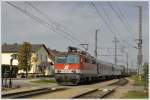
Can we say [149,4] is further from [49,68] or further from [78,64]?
[49,68]

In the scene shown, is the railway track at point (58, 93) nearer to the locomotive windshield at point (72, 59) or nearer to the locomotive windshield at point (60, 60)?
the locomotive windshield at point (72, 59)

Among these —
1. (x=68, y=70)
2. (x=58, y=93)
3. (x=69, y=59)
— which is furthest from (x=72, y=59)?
(x=58, y=93)

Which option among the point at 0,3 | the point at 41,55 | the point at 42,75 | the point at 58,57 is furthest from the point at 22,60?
the point at 41,55

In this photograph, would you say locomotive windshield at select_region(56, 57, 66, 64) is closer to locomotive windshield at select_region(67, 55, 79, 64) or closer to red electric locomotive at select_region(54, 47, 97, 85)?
red electric locomotive at select_region(54, 47, 97, 85)

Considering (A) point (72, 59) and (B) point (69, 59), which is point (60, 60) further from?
(A) point (72, 59)

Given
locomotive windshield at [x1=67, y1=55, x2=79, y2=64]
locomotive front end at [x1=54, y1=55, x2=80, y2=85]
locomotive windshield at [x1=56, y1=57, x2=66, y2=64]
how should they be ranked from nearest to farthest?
1. locomotive front end at [x1=54, y1=55, x2=80, y2=85]
2. locomotive windshield at [x1=67, y1=55, x2=79, y2=64]
3. locomotive windshield at [x1=56, y1=57, x2=66, y2=64]

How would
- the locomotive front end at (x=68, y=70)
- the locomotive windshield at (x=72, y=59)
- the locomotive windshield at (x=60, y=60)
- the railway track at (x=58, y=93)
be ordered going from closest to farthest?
the railway track at (x=58, y=93) → the locomotive front end at (x=68, y=70) → the locomotive windshield at (x=72, y=59) → the locomotive windshield at (x=60, y=60)

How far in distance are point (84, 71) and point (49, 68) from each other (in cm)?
2147

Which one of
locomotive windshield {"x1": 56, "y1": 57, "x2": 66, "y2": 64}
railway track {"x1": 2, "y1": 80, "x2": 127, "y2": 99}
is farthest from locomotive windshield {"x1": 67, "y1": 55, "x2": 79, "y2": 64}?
railway track {"x1": 2, "y1": 80, "x2": 127, "y2": 99}

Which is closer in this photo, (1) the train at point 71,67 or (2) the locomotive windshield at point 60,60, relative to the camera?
(1) the train at point 71,67

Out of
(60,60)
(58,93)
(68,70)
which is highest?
(60,60)

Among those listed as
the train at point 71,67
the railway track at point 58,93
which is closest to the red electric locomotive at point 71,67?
the train at point 71,67

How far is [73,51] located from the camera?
97.4ft

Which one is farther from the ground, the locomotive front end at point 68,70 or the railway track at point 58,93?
the locomotive front end at point 68,70
